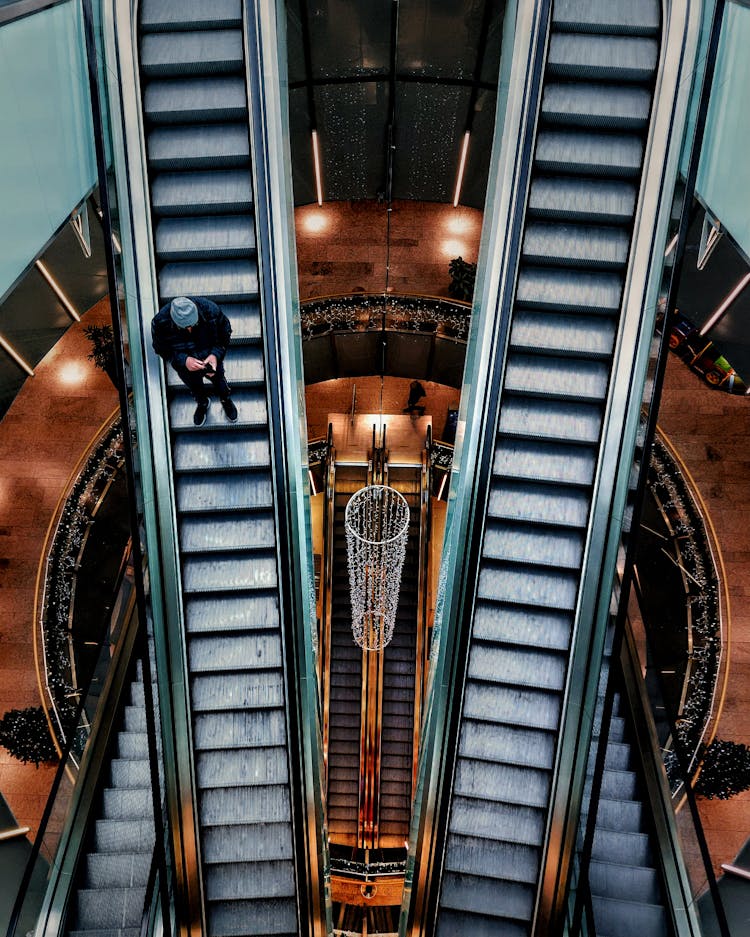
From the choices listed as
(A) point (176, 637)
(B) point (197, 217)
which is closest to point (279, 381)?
(B) point (197, 217)

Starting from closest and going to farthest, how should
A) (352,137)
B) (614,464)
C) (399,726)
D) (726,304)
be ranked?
(614,464) → (726,304) → (352,137) → (399,726)

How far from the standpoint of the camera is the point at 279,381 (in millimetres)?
7402

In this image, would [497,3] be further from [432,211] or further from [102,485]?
[102,485]

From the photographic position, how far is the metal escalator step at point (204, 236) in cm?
797

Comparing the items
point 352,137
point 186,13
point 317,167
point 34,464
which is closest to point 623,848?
point 186,13

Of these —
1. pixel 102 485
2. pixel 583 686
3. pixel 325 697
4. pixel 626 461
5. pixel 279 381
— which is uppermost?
pixel 102 485

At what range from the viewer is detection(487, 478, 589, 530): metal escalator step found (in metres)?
7.77

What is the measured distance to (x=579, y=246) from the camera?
7938 mm

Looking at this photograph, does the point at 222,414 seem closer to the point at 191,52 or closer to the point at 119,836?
the point at 191,52

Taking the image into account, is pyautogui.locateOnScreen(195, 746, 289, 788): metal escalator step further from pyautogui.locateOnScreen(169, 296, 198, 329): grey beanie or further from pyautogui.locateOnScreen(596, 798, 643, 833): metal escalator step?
pyautogui.locateOnScreen(169, 296, 198, 329): grey beanie

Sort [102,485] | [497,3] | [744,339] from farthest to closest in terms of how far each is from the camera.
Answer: [102,485] → [497,3] → [744,339]

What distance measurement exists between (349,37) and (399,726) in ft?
42.7

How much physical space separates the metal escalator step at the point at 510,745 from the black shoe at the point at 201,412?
4086 millimetres

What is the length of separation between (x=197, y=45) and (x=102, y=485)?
724 cm
